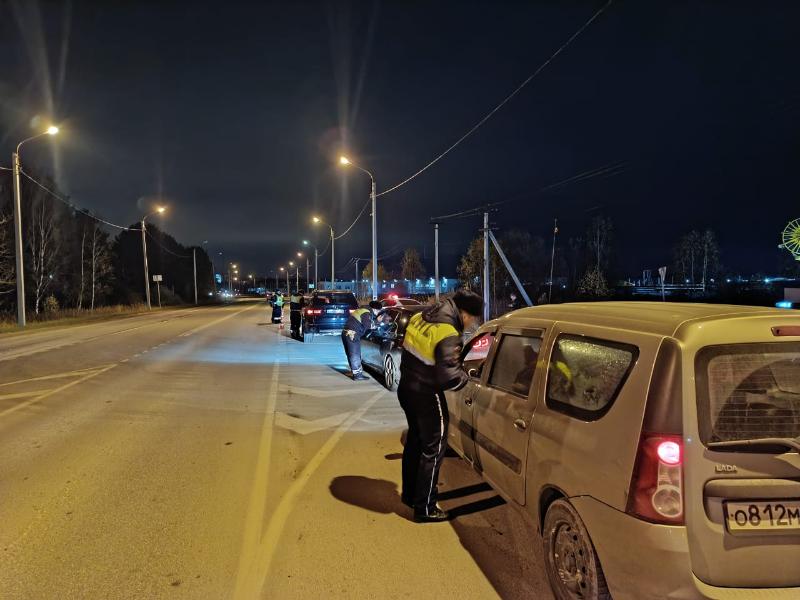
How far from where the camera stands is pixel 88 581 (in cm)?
350

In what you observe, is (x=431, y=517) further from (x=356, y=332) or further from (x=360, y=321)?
(x=356, y=332)

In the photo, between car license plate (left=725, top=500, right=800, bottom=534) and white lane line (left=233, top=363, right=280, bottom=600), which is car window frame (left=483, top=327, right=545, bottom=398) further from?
white lane line (left=233, top=363, right=280, bottom=600)

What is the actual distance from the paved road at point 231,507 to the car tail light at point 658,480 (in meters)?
1.18

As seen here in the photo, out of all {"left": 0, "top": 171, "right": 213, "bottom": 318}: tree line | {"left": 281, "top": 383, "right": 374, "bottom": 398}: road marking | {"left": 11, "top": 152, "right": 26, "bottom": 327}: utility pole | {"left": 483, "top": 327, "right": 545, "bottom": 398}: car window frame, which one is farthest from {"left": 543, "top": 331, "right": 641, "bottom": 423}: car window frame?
{"left": 0, "top": 171, "right": 213, "bottom": 318}: tree line

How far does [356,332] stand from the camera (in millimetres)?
11383

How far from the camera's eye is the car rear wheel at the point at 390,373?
10.1 m

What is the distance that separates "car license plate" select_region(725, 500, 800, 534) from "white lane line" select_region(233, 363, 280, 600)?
263cm

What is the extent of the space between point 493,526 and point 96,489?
3.60m

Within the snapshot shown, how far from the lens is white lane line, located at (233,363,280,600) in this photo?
3.50 m

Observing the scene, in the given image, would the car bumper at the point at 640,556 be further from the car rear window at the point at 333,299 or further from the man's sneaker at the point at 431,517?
the car rear window at the point at 333,299

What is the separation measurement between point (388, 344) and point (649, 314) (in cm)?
755

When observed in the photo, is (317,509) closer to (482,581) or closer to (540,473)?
(482,581)

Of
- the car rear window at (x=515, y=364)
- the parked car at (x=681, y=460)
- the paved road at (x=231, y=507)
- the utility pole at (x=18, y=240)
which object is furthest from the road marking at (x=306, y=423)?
the utility pole at (x=18, y=240)

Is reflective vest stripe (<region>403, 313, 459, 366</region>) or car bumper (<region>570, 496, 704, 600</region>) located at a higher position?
reflective vest stripe (<region>403, 313, 459, 366</region>)
